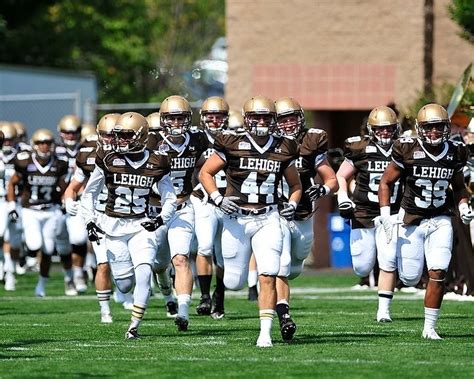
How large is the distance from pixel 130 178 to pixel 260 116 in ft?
4.03

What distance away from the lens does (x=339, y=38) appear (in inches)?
933

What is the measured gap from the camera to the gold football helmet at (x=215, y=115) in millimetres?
13719

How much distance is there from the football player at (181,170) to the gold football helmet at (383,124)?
1481 millimetres

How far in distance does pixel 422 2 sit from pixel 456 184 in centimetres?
1174

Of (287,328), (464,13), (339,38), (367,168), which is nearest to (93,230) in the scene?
(287,328)

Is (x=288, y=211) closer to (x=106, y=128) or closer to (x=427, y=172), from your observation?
(x=427, y=172)

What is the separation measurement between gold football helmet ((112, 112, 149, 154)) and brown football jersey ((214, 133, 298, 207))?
0.72m

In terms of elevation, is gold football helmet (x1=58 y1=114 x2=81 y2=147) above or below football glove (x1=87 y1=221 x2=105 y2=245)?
above

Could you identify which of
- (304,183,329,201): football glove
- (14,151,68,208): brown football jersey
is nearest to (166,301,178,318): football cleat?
(304,183,329,201): football glove

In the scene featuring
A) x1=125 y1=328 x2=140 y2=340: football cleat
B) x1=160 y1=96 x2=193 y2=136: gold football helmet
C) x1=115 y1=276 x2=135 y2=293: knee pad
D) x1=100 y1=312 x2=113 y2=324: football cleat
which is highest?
x1=160 y1=96 x2=193 y2=136: gold football helmet

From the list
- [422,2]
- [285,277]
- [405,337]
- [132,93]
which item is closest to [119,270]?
[285,277]

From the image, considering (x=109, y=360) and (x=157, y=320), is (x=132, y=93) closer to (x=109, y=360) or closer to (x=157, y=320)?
(x=157, y=320)

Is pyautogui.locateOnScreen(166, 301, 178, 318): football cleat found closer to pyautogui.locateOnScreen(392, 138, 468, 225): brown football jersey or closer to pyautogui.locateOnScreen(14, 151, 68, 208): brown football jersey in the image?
pyautogui.locateOnScreen(392, 138, 468, 225): brown football jersey

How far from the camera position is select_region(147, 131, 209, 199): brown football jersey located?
13250 mm
